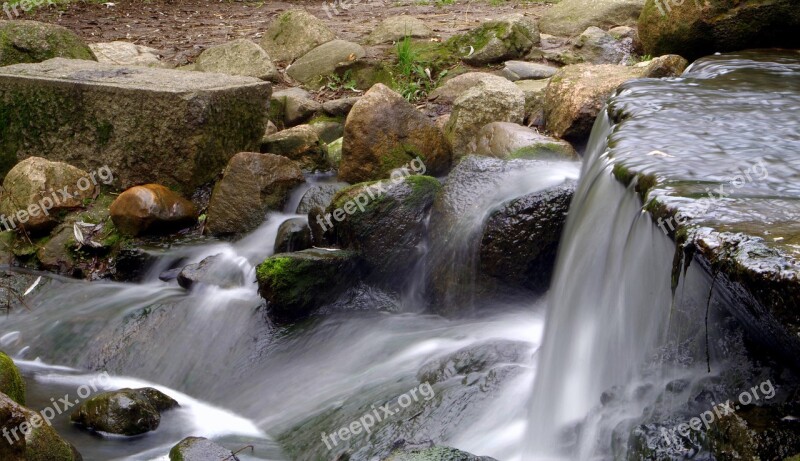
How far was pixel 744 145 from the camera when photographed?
12.6ft

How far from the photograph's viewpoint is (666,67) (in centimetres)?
603

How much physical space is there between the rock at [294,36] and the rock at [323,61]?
0.29 m

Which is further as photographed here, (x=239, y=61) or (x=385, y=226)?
(x=239, y=61)

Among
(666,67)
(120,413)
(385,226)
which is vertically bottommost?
(120,413)

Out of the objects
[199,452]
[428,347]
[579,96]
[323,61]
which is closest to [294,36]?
[323,61]

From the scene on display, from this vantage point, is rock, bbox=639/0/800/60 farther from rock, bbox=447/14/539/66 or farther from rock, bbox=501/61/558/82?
rock, bbox=447/14/539/66

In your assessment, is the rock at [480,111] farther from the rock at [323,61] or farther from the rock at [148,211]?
the rock at [323,61]

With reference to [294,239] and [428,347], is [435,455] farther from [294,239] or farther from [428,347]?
[294,239]

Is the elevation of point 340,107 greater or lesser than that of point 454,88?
lesser

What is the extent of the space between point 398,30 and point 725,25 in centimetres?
468

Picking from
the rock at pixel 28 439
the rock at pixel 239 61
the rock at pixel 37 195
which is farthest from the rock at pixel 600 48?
the rock at pixel 28 439

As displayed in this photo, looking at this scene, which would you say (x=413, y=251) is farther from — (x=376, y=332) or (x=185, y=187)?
(x=185, y=187)

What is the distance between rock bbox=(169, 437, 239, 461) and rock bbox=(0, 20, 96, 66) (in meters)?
5.64

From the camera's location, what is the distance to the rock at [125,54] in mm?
9688
